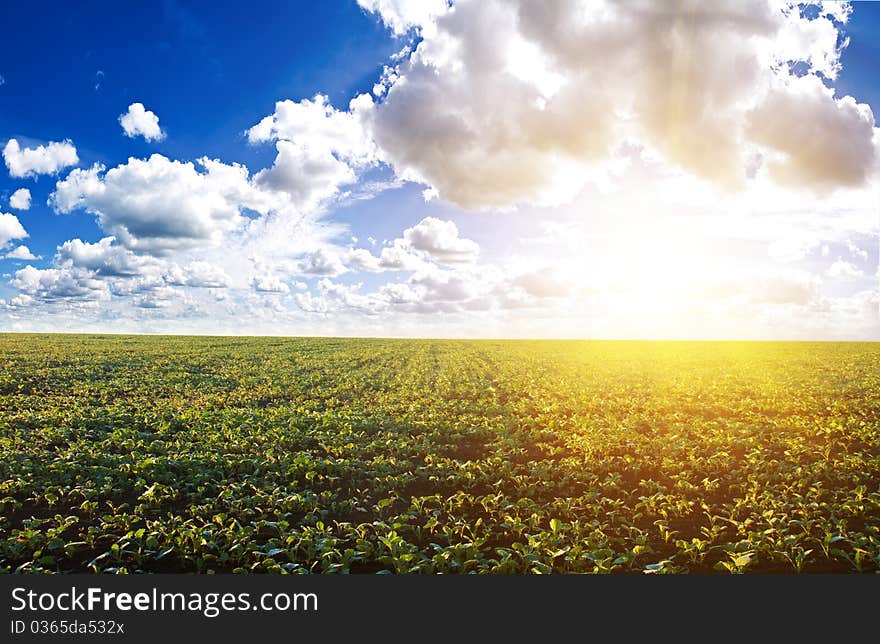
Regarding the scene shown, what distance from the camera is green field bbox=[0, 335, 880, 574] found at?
7.54 m

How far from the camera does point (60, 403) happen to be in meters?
20.3

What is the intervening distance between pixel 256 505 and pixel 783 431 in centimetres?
1519

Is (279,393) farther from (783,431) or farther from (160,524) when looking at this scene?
(783,431)

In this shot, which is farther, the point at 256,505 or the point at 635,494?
the point at 635,494

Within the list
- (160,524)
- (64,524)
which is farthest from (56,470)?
(160,524)

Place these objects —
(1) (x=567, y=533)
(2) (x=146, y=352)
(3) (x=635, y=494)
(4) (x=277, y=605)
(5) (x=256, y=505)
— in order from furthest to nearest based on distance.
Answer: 1. (2) (x=146, y=352)
2. (3) (x=635, y=494)
3. (5) (x=256, y=505)
4. (1) (x=567, y=533)
5. (4) (x=277, y=605)

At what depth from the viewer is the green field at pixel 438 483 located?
7.54 m

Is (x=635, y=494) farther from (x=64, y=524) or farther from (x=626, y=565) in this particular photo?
(x=64, y=524)

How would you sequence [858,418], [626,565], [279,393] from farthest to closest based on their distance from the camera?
[279,393]
[858,418]
[626,565]

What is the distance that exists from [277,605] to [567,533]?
447cm

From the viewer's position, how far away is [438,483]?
35.5 ft

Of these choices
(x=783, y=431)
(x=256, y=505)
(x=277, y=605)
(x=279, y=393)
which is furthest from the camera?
(x=279, y=393)

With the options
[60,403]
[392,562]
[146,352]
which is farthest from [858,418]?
[146,352]

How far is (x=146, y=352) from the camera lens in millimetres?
43875
